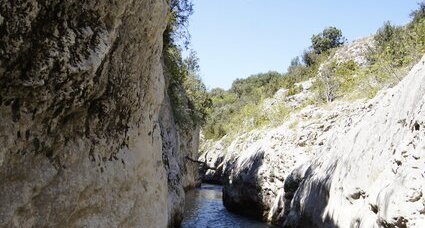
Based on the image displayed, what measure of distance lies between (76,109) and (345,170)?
9.57m

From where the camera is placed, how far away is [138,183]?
306 inches

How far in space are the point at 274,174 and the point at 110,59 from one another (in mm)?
17267

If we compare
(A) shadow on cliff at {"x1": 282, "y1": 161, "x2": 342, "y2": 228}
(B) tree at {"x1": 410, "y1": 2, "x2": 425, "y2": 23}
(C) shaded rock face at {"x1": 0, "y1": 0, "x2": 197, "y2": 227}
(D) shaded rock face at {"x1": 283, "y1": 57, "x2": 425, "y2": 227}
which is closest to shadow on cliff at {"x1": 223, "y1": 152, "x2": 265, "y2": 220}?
(A) shadow on cliff at {"x1": 282, "y1": 161, "x2": 342, "y2": 228}

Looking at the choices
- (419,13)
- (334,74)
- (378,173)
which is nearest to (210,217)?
(378,173)

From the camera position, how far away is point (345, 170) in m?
13.3

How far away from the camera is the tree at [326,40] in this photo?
6988 cm

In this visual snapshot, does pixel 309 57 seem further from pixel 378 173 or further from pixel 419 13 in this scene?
pixel 378 173

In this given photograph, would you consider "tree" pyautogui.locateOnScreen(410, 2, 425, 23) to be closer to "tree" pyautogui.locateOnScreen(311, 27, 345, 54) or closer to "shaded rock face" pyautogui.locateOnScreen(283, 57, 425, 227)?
"tree" pyautogui.locateOnScreen(311, 27, 345, 54)

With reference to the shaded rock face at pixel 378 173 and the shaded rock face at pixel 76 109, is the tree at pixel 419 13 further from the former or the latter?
the shaded rock face at pixel 76 109

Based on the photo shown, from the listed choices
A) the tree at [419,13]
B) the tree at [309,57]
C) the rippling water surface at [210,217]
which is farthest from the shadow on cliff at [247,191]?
the tree at [309,57]

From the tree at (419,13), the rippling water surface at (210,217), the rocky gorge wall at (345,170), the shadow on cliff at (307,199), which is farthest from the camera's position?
the tree at (419,13)

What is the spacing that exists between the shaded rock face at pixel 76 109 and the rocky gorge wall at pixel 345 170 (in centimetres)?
500

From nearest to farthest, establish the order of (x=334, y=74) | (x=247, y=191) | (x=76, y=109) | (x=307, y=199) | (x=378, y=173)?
1. (x=76, y=109)
2. (x=378, y=173)
3. (x=307, y=199)
4. (x=247, y=191)
5. (x=334, y=74)

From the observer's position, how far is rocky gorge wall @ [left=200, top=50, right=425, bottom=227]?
29.7ft
